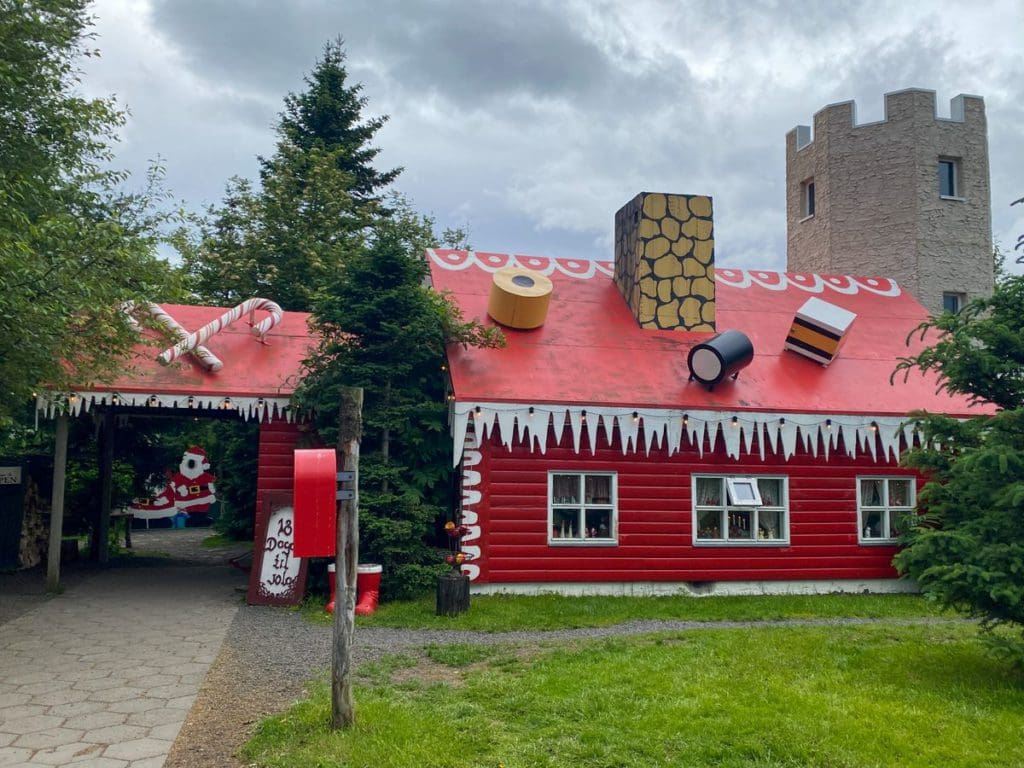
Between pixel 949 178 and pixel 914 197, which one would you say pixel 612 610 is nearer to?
pixel 914 197

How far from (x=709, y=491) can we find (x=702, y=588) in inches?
56.4

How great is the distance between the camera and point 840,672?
723 cm

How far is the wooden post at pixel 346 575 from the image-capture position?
219 inches

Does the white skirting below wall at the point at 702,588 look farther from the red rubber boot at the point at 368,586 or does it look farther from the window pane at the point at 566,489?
the red rubber boot at the point at 368,586

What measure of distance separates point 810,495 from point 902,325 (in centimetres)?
486

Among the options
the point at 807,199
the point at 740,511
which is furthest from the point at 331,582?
the point at 807,199

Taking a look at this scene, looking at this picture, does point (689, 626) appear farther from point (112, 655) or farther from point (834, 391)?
point (112, 655)

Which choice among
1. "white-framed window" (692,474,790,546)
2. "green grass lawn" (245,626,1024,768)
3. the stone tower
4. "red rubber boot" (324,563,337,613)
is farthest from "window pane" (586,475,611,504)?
the stone tower

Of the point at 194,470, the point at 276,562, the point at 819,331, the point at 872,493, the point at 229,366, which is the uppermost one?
the point at 819,331

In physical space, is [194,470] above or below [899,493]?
above

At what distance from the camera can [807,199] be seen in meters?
24.9

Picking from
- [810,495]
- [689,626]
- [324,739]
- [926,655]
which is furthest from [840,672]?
[810,495]

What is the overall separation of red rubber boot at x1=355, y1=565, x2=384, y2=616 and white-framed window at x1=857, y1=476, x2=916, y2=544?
7.41 m

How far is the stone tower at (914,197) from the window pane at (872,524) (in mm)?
11075
